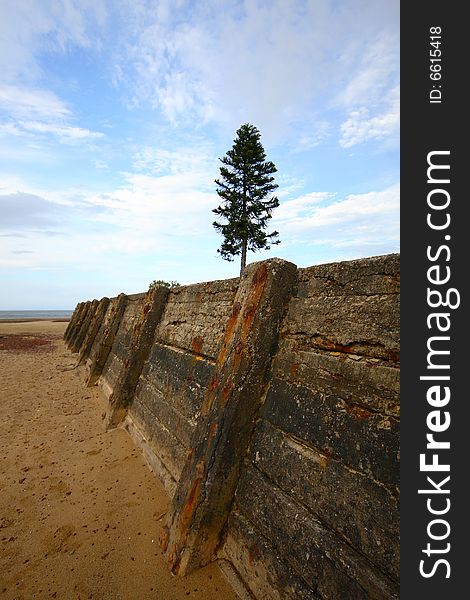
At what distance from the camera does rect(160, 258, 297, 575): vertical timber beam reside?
2061 mm

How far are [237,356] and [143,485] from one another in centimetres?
208

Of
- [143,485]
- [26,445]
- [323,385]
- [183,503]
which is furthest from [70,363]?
[323,385]

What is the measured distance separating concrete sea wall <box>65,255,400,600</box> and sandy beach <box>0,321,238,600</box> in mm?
207

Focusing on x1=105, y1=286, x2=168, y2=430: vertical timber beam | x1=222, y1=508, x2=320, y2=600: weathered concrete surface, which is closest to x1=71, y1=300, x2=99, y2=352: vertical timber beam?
x1=105, y1=286, x2=168, y2=430: vertical timber beam

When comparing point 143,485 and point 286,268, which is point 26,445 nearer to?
point 143,485

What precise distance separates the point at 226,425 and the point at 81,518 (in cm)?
188

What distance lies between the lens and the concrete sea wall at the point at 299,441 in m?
1.44

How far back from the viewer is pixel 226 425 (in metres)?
2.10

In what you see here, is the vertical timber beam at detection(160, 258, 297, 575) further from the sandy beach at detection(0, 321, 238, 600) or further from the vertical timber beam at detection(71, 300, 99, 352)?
the vertical timber beam at detection(71, 300, 99, 352)

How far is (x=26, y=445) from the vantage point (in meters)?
4.30

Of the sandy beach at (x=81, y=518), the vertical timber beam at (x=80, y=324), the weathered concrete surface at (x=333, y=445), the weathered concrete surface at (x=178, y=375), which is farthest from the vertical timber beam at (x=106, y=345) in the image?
the vertical timber beam at (x=80, y=324)

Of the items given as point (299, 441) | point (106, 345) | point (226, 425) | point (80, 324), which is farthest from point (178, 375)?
point (80, 324)

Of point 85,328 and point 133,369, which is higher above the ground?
point 85,328

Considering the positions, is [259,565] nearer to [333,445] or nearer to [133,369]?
[333,445]
